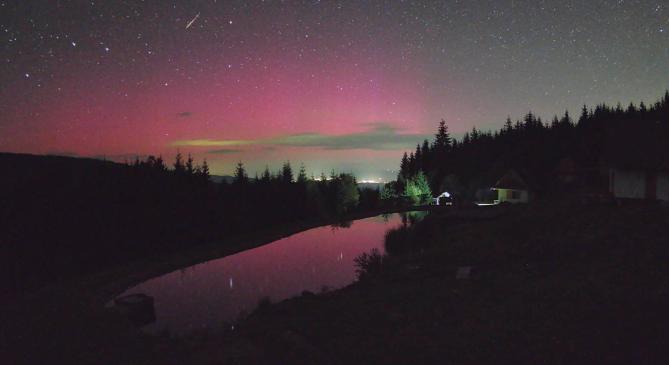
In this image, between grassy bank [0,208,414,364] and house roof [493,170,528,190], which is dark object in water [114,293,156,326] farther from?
house roof [493,170,528,190]

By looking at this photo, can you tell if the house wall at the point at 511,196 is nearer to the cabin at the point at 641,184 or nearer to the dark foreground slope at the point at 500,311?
the cabin at the point at 641,184

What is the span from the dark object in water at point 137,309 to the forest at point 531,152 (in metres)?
30.4

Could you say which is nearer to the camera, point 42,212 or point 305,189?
point 42,212

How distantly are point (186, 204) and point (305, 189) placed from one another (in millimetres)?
24445

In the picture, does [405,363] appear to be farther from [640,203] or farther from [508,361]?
[640,203]

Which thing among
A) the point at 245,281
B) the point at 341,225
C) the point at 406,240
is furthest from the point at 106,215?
the point at 341,225

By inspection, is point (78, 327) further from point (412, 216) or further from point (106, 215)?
point (412, 216)

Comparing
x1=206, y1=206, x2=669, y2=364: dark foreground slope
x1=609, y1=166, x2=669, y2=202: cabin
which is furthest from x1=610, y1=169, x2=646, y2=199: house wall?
x1=206, y1=206, x2=669, y2=364: dark foreground slope

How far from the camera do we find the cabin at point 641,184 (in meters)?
27.6

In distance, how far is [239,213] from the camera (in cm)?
4944

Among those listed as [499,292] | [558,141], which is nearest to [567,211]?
[499,292]

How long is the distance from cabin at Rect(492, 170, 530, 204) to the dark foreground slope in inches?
1459

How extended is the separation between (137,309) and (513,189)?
53916 mm

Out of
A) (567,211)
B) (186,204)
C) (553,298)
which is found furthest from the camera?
(186,204)
